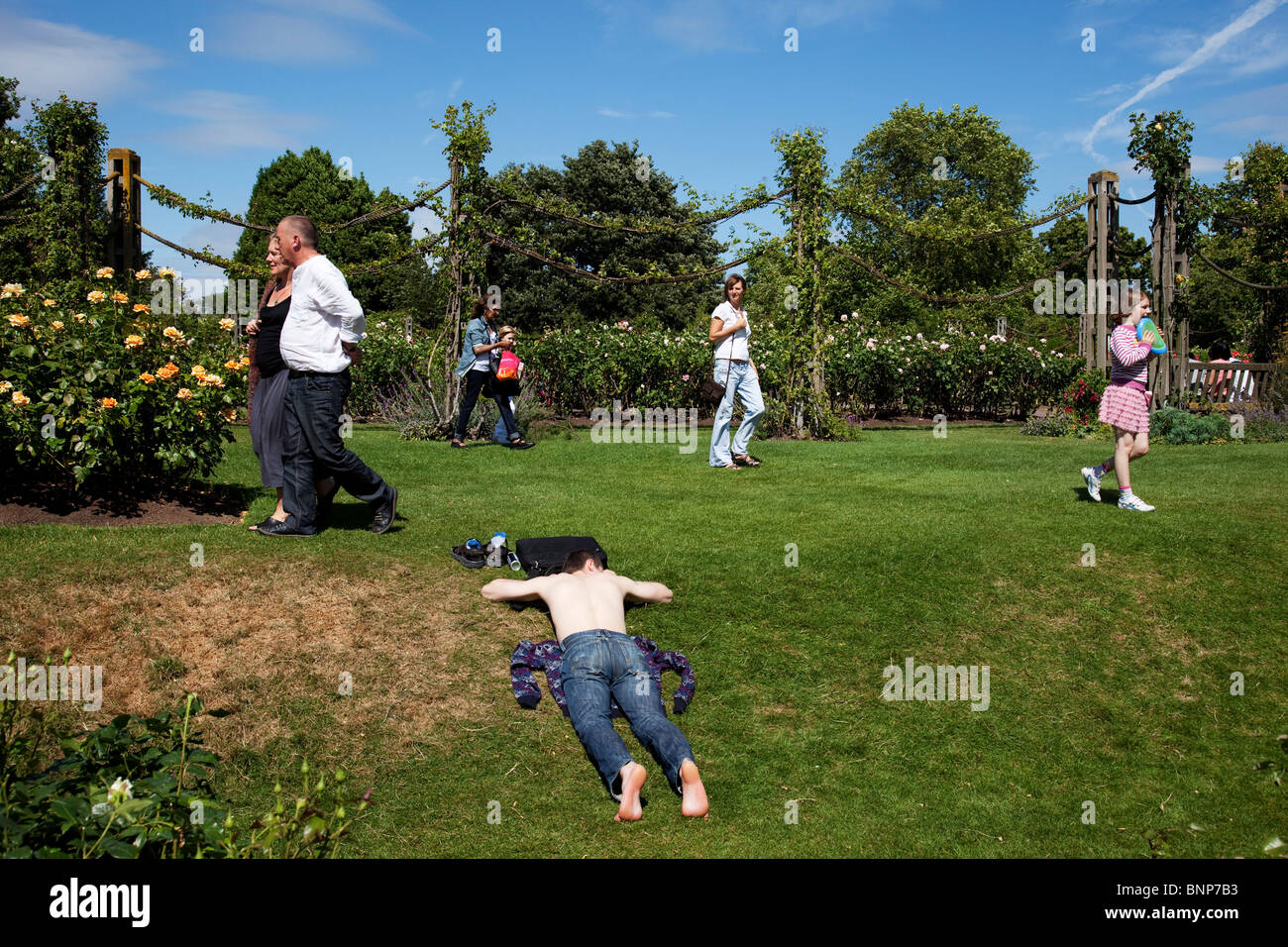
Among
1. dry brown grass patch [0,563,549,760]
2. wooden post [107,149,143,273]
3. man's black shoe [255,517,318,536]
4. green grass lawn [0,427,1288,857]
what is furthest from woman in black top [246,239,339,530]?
wooden post [107,149,143,273]

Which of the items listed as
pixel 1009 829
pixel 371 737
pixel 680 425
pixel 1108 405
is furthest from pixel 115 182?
pixel 1009 829

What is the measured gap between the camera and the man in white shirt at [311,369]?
6938 mm

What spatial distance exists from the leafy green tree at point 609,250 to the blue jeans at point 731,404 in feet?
99.6

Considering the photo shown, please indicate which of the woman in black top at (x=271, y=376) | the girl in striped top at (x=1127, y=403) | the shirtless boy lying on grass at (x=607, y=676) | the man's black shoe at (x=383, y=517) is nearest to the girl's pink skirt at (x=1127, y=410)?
the girl in striped top at (x=1127, y=403)

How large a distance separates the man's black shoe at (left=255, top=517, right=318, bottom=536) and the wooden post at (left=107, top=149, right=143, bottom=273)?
993 centimetres

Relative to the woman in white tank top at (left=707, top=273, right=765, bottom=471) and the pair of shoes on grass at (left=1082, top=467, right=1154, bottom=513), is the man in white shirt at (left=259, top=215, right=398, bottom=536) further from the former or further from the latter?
the pair of shoes on grass at (left=1082, top=467, right=1154, bottom=513)

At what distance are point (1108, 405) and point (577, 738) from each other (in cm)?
636

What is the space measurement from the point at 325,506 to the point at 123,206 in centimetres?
1028

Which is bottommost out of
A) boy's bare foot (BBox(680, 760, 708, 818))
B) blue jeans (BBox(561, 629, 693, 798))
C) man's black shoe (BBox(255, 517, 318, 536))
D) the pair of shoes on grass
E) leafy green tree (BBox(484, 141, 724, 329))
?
boy's bare foot (BBox(680, 760, 708, 818))

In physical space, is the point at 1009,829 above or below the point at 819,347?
below

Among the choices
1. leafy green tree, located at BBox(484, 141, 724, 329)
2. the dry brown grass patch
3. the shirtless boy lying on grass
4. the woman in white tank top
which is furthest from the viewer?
leafy green tree, located at BBox(484, 141, 724, 329)

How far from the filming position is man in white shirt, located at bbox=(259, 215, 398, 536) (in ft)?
22.8
